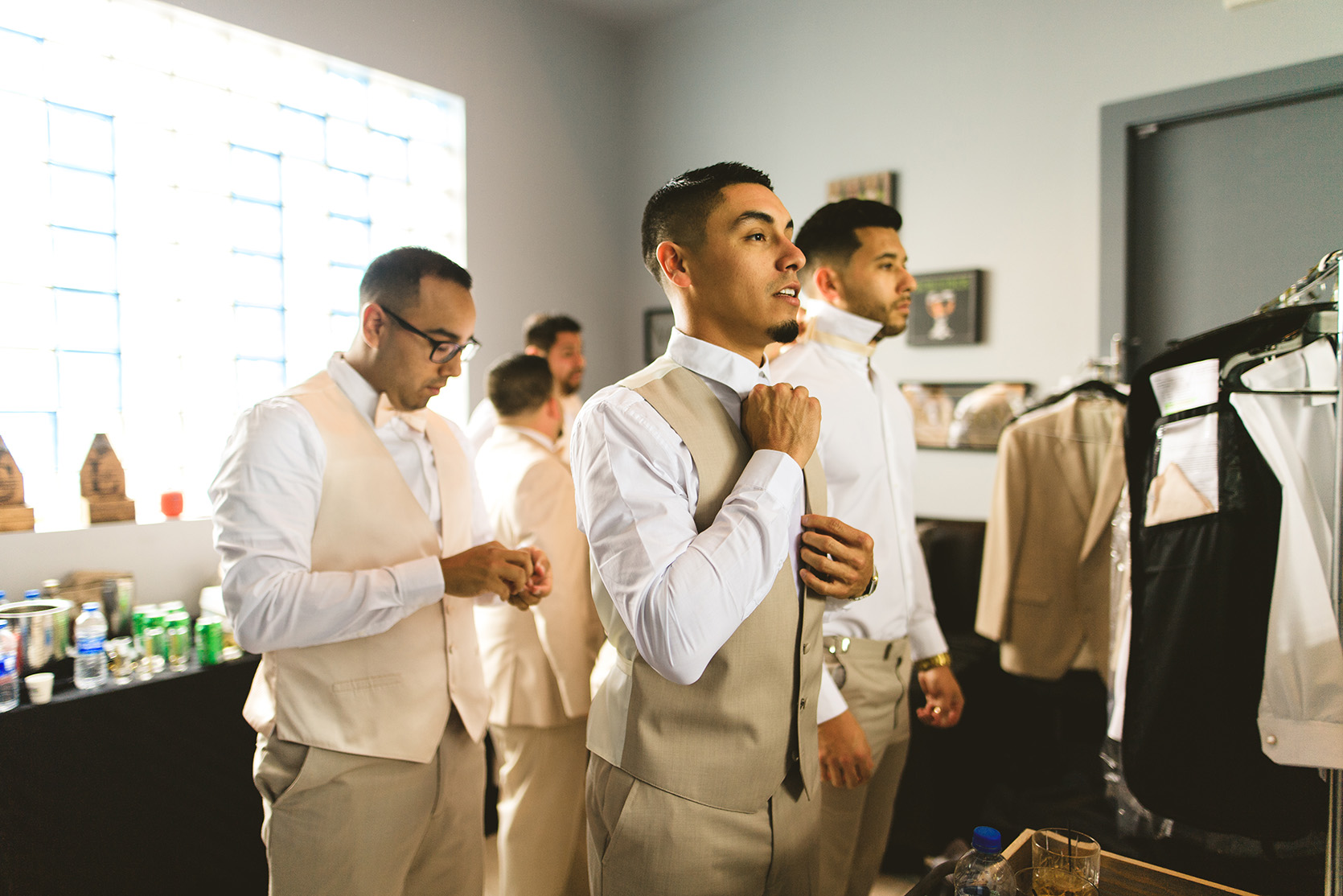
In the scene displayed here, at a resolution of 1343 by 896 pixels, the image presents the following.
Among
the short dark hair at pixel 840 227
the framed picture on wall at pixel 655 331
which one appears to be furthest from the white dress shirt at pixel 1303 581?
the framed picture on wall at pixel 655 331

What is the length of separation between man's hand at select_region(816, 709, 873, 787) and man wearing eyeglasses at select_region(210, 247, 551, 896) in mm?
679

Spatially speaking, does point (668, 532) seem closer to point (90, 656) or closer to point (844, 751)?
point (844, 751)

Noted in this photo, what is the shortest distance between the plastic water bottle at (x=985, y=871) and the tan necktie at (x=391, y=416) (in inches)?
52.2

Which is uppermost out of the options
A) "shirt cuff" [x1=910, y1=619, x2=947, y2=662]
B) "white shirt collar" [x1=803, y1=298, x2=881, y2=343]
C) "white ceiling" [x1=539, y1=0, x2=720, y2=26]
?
"white ceiling" [x1=539, y1=0, x2=720, y2=26]

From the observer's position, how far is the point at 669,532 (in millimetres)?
1125

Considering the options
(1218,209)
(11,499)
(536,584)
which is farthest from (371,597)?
(1218,209)

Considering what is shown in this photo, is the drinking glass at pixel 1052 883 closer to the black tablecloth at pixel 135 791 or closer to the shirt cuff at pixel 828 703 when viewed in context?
the shirt cuff at pixel 828 703

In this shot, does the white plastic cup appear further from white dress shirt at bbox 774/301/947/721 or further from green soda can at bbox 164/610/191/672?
white dress shirt at bbox 774/301/947/721

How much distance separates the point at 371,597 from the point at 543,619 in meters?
0.99

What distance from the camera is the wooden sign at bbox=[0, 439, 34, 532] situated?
2.71 meters

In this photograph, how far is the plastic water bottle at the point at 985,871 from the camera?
1127 millimetres

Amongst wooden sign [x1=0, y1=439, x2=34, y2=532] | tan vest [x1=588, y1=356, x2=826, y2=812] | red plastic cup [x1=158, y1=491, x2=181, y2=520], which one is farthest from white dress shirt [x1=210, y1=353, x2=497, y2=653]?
red plastic cup [x1=158, y1=491, x2=181, y2=520]

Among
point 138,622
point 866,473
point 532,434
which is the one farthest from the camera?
point 138,622

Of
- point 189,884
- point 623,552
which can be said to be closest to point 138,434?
→ point 189,884
